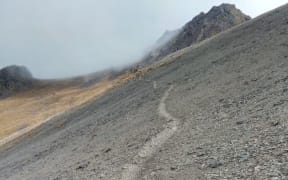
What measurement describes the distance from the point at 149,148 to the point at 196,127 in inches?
125

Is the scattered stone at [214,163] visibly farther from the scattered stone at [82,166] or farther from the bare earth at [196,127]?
the scattered stone at [82,166]

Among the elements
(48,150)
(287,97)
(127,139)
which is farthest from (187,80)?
(287,97)

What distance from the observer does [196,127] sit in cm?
2966

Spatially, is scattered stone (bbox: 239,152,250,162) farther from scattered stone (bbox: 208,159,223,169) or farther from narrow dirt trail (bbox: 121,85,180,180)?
narrow dirt trail (bbox: 121,85,180,180)

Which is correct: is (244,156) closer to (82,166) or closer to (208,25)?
(82,166)

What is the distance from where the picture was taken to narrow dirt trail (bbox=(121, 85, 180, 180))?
80.3 feet

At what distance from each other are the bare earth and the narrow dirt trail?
0.24 ft

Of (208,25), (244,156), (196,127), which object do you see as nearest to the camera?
(244,156)

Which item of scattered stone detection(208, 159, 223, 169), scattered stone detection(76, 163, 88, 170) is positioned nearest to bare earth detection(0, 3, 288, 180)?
scattered stone detection(208, 159, 223, 169)

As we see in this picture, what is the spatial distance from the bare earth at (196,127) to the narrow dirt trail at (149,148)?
73 mm

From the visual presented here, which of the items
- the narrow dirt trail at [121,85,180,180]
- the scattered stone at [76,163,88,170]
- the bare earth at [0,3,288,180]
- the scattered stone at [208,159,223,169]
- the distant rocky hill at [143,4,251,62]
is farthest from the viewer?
the distant rocky hill at [143,4,251,62]

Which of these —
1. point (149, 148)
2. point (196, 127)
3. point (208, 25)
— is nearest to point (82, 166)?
point (149, 148)

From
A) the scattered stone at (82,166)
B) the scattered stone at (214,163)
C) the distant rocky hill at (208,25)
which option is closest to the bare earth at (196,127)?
the scattered stone at (214,163)

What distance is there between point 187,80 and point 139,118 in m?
11.2
